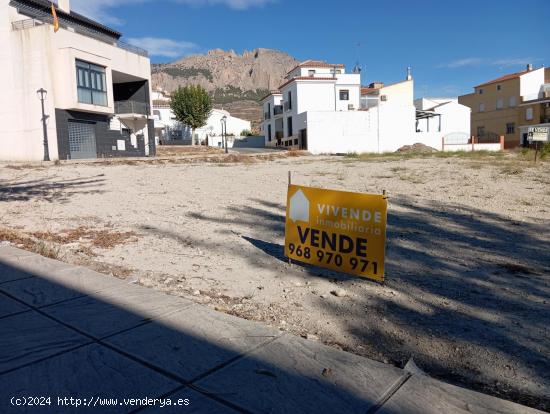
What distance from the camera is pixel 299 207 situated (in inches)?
211

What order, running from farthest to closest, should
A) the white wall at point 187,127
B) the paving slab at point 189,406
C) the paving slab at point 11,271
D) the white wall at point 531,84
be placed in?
the white wall at point 187,127 → the white wall at point 531,84 → the paving slab at point 11,271 → the paving slab at point 189,406

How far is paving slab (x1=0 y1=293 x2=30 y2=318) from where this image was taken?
391 cm

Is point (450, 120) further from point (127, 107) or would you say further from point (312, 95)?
point (127, 107)

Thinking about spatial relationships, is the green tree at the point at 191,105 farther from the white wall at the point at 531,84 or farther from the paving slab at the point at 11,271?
the paving slab at the point at 11,271

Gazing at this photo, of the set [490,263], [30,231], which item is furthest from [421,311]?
[30,231]

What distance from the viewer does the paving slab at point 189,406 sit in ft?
7.94

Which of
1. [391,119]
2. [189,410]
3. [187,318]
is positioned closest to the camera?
[189,410]

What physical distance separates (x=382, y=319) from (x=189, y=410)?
7.31 ft

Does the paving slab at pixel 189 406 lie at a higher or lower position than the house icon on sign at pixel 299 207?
lower

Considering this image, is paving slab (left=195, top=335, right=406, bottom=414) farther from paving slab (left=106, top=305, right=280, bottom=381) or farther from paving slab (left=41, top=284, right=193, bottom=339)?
paving slab (left=41, top=284, right=193, bottom=339)

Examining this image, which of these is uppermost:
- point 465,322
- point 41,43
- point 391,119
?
point 41,43

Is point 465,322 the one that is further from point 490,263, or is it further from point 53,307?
point 53,307

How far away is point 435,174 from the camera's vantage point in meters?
15.4

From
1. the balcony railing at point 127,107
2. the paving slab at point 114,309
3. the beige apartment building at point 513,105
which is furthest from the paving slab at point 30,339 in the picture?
the beige apartment building at point 513,105
